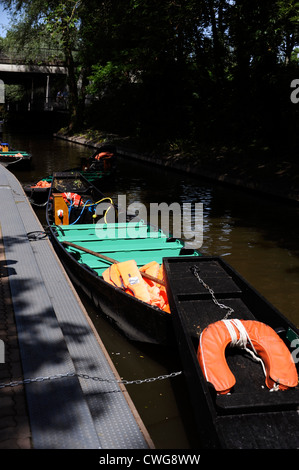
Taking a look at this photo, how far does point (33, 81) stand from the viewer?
6562 centimetres

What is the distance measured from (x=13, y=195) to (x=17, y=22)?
30458 mm

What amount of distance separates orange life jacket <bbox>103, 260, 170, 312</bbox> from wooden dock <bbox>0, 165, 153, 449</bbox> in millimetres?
713

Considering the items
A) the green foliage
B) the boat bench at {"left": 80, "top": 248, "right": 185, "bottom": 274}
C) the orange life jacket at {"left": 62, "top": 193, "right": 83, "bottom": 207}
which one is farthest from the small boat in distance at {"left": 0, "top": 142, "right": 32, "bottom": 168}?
the boat bench at {"left": 80, "top": 248, "right": 185, "bottom": 274}

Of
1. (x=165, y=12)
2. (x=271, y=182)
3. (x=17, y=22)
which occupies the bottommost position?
(x=271, y=182)

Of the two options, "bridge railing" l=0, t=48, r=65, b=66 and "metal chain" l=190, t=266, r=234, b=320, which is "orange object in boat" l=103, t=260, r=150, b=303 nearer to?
"metal chain" l=190, t=266, r=234, b=320

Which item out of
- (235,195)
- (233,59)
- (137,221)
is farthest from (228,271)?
(233,59)

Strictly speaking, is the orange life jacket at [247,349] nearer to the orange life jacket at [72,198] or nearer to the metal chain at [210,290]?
the metal chain at [210,290]

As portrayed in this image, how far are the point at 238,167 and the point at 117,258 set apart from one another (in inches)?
543

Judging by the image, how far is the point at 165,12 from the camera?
20.9 metres

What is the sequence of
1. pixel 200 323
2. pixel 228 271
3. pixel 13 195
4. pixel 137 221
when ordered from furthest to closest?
pixel 13 195 → pixel 137 221 → pixel 228 271 → pixel 200 323

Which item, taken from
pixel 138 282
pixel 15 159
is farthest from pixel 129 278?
pixel 15 159
